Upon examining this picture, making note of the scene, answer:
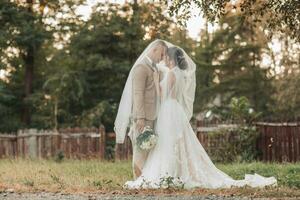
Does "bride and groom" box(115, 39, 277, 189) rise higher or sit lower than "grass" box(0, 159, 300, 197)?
higher

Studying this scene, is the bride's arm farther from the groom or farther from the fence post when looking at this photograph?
the fence post

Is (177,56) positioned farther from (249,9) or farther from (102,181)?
(102,181)

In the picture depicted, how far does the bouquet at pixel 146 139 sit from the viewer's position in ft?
35.1

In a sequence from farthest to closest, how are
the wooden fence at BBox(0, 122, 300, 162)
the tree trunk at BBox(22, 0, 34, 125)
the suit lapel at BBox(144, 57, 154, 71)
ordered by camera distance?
the tree trunk at BBox(22, 0, 34, 125), the wooden fence at BBox(0, 122, 300, 162), the suit lapel at BBox(144, 57, 154, 71)

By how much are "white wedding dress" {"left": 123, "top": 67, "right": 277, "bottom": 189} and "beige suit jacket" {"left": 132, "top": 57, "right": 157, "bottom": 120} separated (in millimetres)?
168

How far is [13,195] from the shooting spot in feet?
31.1

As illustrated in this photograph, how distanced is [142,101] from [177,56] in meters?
1.02

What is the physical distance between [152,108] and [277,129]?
8.12 meters

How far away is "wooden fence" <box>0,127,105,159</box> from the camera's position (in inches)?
837

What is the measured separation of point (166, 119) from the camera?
1105cm

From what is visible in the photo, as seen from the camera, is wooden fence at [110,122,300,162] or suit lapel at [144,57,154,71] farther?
wooden fence at [110,122,300,162]

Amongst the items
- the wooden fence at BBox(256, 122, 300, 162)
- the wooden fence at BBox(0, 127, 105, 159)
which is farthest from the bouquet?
the wooden fence at BBox(0, 127, 105, 159)

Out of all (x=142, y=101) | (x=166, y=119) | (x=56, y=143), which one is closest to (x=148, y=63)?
(x=142, y=101)

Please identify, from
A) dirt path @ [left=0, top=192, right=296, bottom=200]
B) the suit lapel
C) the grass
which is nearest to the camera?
dirt path @ [left=0, top=192, right=296, bottom=200]
